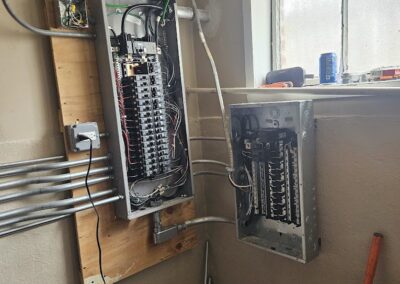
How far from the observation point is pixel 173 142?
162 cm

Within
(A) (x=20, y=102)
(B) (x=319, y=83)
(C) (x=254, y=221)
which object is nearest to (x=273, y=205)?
(C) (x=254, y=221)

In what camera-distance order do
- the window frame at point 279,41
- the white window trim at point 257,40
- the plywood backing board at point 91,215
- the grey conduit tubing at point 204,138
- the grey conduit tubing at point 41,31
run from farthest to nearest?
the grey conduit tubing at point 204,138 → the white window trim at point 257,40 → the window frame at point 279,41 → the plywood backing board at point 91,215 → the grey conduit tubing at point 41,31

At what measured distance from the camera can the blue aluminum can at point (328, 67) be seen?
54.7 inches

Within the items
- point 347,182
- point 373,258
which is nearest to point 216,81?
point 347,182

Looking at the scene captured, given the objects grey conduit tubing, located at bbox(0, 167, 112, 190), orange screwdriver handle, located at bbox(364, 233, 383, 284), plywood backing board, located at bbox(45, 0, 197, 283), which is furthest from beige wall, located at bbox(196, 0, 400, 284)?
grey conduit tubing, located at bbox(0, 167, 112, 190)

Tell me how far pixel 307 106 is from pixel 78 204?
101 cm

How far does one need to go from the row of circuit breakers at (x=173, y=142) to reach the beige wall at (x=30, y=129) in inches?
8.6

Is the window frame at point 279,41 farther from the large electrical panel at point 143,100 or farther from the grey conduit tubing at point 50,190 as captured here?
the grey conduit tubing at point 50,190

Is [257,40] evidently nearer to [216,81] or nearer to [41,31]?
[216,81]

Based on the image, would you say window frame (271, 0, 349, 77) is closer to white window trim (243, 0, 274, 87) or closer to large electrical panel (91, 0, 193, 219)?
white window trim (243, 0, 274, 87)

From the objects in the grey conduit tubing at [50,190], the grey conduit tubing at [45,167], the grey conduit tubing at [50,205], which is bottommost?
the grey conduit tubing at [50,205]

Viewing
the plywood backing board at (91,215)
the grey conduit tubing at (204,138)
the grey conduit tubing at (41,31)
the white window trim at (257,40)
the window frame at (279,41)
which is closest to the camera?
the grey conduit tubing at (41,31)

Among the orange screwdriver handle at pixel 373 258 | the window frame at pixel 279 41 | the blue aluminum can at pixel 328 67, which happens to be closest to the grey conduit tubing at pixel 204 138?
the window frame at pixel 279 41

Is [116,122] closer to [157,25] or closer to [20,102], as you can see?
[20,102]
